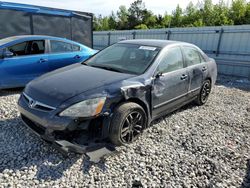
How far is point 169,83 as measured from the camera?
11.3 ft

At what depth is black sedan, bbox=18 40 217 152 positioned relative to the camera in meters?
2.48

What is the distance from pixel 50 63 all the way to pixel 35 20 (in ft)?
13.7

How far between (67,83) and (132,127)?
3.62ft

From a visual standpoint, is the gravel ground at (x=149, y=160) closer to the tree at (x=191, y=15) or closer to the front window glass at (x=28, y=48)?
the front window glass at (x=28, y=48)

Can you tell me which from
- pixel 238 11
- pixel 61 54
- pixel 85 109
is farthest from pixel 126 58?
pixel 238 11

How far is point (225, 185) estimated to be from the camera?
2.39 meters

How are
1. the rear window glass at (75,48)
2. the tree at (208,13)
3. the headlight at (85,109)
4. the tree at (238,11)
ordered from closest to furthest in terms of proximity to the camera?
the headlight at (85,109), the rear window glass at (75,48), the tree at (238,11), the tree at (208,13)

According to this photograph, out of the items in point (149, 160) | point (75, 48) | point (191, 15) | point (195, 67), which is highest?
point (191, 15)

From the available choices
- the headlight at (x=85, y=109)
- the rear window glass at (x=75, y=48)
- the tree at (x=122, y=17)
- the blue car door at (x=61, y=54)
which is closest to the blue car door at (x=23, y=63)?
the blue car door at (x=61, y=54)

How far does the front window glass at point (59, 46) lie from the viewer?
5.27 m

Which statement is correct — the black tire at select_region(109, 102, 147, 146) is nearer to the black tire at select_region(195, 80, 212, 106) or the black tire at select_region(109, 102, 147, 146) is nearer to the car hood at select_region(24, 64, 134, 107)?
the car hood at select_region(24, 64, 134, 107)

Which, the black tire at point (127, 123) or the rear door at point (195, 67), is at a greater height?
the rear door at point (195, 67)

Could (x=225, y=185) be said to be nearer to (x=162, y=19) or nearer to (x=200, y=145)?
(x=200, y=145)

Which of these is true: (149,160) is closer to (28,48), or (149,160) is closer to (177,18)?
(28,48)
